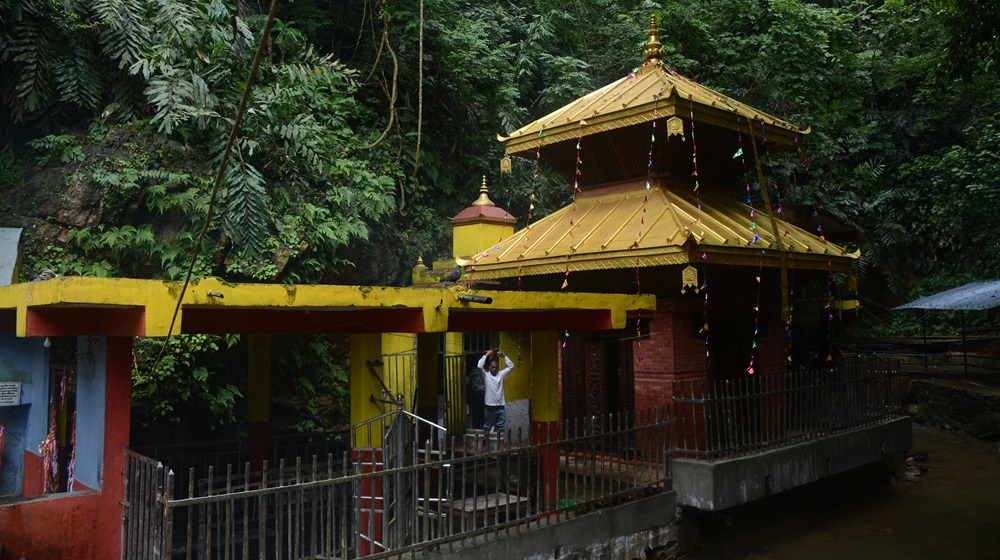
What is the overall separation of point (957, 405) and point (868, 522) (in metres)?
10.8

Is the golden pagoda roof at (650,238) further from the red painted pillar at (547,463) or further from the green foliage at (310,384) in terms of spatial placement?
the green foliage at (310,384)

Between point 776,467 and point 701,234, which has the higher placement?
point 701,234

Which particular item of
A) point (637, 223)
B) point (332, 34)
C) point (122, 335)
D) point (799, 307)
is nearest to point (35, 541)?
point (122, 335)

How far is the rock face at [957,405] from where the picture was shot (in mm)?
18844

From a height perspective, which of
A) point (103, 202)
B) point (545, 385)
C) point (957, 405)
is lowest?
point (957, 405)

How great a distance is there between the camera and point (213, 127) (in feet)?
46.2

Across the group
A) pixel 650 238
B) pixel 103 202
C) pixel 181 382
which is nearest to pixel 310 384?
pixel 181 382

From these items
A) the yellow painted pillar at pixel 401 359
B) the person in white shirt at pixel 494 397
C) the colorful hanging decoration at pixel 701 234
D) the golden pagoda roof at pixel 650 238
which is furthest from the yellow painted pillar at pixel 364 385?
the colorful hanging decoration at pixel 701 234

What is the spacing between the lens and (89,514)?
598 cm

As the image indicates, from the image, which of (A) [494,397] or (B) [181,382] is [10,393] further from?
(A) [494,397]

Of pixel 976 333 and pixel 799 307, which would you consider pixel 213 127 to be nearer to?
pixel 799 307

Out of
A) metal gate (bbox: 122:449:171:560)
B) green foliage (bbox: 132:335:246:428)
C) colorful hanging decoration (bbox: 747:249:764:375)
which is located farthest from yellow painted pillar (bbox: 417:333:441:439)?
metal gate (bbox: 122:449:171:560)

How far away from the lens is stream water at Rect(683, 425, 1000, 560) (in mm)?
10164

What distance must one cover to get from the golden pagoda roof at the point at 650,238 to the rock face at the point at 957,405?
983cm
